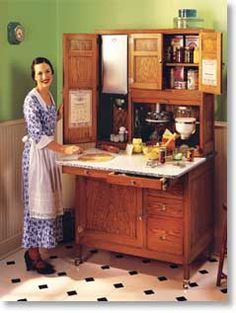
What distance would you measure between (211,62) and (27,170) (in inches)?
43.9

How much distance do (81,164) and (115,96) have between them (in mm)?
524

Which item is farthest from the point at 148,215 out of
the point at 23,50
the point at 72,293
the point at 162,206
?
the point at 23,50

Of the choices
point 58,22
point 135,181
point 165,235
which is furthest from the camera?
point 58,22

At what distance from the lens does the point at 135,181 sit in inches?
126

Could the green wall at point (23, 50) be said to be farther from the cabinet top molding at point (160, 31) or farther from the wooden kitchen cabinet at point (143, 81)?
the cabinet top molding at point (160, 31)

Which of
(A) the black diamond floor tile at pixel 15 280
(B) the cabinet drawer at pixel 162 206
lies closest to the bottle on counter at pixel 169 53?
(B) the cabinet drawer at pixel 162 206

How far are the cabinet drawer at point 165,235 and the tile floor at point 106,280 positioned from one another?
17cm

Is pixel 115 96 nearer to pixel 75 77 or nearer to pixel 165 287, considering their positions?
pixel 75 77

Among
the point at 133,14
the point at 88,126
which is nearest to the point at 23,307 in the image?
the point at 88,126

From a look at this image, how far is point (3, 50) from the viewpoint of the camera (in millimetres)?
3414

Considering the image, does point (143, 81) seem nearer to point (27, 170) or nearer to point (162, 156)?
point (162, 156)

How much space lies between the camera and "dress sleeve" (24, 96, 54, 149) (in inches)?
132

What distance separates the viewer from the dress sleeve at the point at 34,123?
132 inches

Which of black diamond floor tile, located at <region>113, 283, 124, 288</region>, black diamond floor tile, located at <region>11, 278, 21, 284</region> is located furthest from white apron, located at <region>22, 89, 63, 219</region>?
black diamond floor tile, located at <region>113, 283, 124, 288</region>
